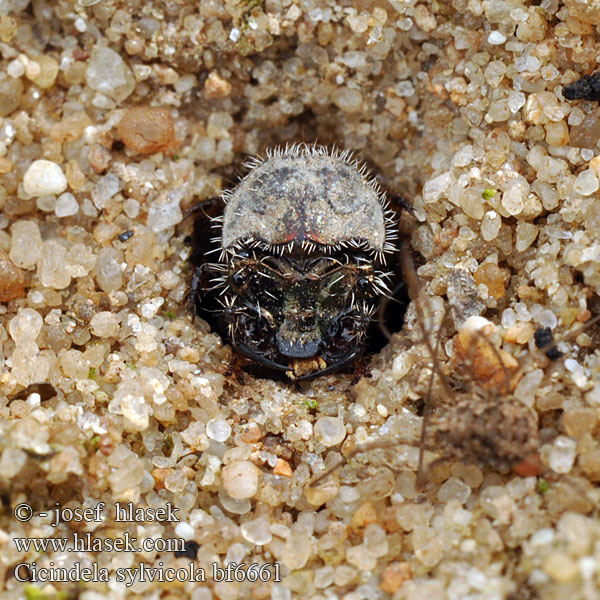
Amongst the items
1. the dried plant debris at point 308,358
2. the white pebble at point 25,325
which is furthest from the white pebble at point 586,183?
the white pebble at point 25,325

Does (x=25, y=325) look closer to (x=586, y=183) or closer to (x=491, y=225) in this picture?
(x=491, y=225)

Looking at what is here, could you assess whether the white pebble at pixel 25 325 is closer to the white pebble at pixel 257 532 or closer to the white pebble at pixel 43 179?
the white pebble at pixel 43 179

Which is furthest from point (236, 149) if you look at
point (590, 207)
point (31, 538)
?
point (31, 538)

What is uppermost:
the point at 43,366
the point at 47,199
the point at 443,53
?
the point at 443,53

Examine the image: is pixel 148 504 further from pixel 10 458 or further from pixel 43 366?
pixel 43 366

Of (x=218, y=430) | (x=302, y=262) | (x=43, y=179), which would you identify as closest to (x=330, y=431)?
(x=218, y=430)

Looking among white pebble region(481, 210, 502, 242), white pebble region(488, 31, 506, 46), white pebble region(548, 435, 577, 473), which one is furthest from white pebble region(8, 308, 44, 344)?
white pebble region(488, 31, 506, 46)

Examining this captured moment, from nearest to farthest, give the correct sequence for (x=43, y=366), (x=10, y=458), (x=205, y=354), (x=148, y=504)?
(x=10, y=458) → (x=148, y=504) → (x=43, y=366) → (x=205, y=354)
